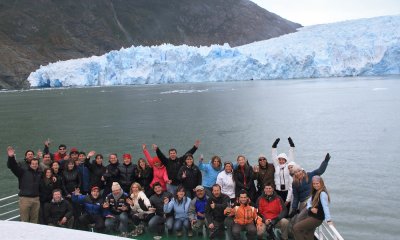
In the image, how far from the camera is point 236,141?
Result: 20312mm

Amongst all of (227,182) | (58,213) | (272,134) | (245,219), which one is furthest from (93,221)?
(272,134)

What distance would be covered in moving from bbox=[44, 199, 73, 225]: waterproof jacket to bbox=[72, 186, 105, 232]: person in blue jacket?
11.3 inches

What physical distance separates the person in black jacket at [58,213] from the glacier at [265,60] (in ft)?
176

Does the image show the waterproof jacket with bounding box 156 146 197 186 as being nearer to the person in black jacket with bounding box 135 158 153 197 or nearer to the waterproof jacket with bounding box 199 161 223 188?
the person in black jacket with bounding box 135 158 153 197

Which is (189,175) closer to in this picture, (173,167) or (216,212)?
(173,167)

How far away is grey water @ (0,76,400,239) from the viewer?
1113 cm

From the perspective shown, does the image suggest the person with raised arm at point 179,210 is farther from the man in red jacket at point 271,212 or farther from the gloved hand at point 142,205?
the man in red jacket at point 271,212

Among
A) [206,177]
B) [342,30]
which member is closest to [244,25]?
[342,30]

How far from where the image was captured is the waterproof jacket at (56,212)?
6.86 meters

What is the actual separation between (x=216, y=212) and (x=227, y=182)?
606mm

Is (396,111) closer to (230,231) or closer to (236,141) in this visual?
(236,141)

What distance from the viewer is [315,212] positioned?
5.70 meters

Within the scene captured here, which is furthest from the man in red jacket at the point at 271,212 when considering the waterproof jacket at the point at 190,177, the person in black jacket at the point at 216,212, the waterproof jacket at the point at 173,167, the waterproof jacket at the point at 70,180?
the waterproof jacket at the point at 70,180

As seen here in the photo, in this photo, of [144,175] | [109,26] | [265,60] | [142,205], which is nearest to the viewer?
[142,205]
